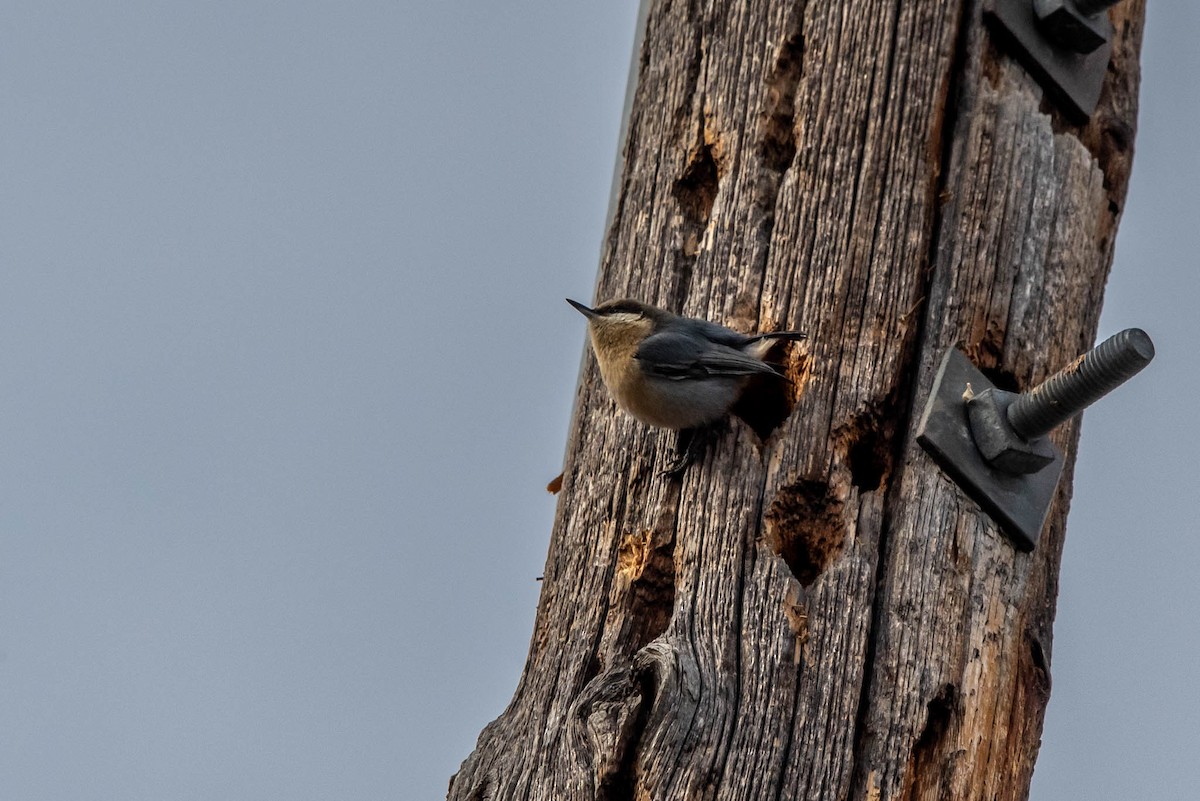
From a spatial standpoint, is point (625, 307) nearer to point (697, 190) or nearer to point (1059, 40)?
point (697, 190)

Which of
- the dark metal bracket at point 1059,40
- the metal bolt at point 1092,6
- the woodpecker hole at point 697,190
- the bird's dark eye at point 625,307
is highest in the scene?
the metal bolt at point 1092,6

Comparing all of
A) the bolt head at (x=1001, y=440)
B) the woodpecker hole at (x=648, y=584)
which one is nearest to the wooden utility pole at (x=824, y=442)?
the woodpecker hole at (x=648, y=584)

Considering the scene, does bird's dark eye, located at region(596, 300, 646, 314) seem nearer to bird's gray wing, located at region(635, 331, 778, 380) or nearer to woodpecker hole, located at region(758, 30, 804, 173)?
bird's gray wing, located at region(635, 331, 778, 380)

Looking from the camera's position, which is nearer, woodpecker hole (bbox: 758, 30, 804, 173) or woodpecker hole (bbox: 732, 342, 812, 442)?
woodpecker hole (bbox: 732, 342, 812, 442)

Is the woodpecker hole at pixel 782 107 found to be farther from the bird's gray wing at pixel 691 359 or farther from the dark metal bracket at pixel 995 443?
the dark metal bracket at pixel 995 443

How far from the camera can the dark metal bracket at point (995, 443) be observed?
279cm

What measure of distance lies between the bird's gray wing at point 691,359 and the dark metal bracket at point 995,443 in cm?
36

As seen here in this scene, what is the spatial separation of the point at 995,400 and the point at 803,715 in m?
0.75

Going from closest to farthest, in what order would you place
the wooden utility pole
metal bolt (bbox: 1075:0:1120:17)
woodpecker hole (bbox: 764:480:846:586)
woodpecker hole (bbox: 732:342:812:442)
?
the wooden utility pole
woodpecker hole (bbox: 764:480:846:586)
woodpecker hole (bbox: 732:342:812:442)
metal bolt (bbox: 1075:0:1120:17)

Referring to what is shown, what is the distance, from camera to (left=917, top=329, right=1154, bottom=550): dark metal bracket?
9.17 feet

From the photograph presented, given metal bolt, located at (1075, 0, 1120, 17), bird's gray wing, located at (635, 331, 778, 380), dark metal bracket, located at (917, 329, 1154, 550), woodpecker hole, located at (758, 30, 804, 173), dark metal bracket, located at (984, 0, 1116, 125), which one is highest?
metal bolt, located at (1075, 0, 1120, 17)

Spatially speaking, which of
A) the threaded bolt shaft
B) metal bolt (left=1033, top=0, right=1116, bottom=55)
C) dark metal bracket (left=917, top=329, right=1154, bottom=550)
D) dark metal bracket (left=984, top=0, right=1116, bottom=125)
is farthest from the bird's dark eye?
metal bolt (left=1033, top=0, right=1116, bottom=55)

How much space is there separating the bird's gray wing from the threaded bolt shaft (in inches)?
20.4

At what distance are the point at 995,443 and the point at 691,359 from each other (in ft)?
2.15
